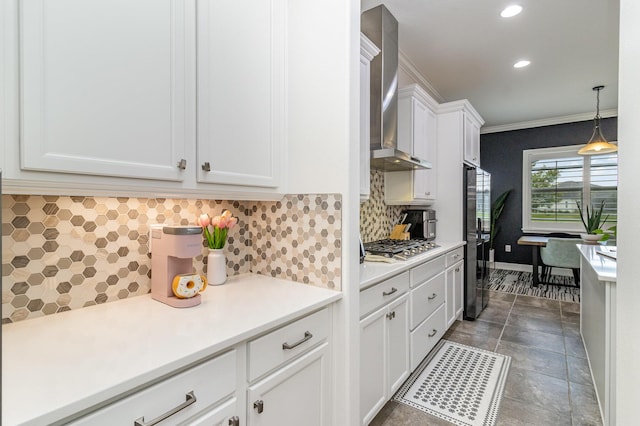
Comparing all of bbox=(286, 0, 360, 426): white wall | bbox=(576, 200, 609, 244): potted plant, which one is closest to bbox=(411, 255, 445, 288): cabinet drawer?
bbox=(286, 0, 360, 426): white wall

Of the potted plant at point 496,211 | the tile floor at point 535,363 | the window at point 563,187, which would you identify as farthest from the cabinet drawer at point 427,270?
the window at point 563,187

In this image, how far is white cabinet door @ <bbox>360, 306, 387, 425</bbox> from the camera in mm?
1692

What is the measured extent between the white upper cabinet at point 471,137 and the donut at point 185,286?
3.28 m

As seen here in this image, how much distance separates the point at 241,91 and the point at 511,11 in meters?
2.65

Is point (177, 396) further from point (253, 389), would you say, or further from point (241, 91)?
point (241, 91)

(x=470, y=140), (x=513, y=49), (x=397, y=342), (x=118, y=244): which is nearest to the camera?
(x=118, y=244)

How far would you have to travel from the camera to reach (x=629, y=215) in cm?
101

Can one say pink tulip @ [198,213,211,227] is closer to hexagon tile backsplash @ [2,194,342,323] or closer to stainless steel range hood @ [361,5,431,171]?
hexagon tile backsplash @ [2,194,342,323]

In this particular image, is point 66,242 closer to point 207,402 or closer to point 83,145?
point 83,145

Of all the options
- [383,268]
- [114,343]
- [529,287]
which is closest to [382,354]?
[383,268]

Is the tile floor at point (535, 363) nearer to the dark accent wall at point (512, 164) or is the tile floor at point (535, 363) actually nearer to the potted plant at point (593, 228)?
the potted plant at point (593, 228)

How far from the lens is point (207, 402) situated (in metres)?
0.94

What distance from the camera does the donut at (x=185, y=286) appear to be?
4.11ft

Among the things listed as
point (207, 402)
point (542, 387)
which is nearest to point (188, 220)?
point (207, 402)
